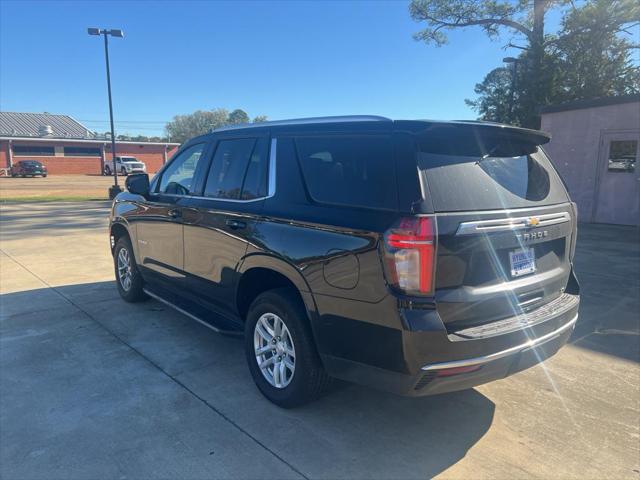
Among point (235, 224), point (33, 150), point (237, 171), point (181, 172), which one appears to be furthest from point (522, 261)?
point (33, 150)

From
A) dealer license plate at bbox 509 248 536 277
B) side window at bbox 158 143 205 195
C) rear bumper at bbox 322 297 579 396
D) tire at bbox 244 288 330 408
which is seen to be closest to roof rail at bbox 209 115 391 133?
side window at bbox 158 143 205 195

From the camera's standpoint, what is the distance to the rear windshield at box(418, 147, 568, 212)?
2.62 metres

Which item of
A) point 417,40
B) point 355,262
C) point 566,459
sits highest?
point 417,40

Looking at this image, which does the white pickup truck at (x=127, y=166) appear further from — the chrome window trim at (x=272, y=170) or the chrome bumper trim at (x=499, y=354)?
the chrome bumper trim at (x=499, y=354)

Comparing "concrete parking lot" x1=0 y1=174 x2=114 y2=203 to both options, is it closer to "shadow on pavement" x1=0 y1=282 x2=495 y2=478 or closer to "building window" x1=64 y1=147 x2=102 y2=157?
"building window" x1=64 y1=147 x2=102 y2=157

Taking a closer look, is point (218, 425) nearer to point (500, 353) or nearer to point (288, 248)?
point (288, 248)

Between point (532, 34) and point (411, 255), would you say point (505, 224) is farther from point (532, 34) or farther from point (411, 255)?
point (532, 34)

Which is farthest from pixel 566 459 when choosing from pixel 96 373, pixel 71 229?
pixel 71 229

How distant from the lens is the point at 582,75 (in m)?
25.2

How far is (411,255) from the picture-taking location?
8.20ft

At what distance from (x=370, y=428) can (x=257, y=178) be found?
1.94 meters

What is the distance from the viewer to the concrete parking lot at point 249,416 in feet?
8.98

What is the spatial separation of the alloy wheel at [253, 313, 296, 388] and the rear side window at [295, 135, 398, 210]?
960 millimetres

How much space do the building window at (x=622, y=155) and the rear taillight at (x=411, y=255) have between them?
487 inches
